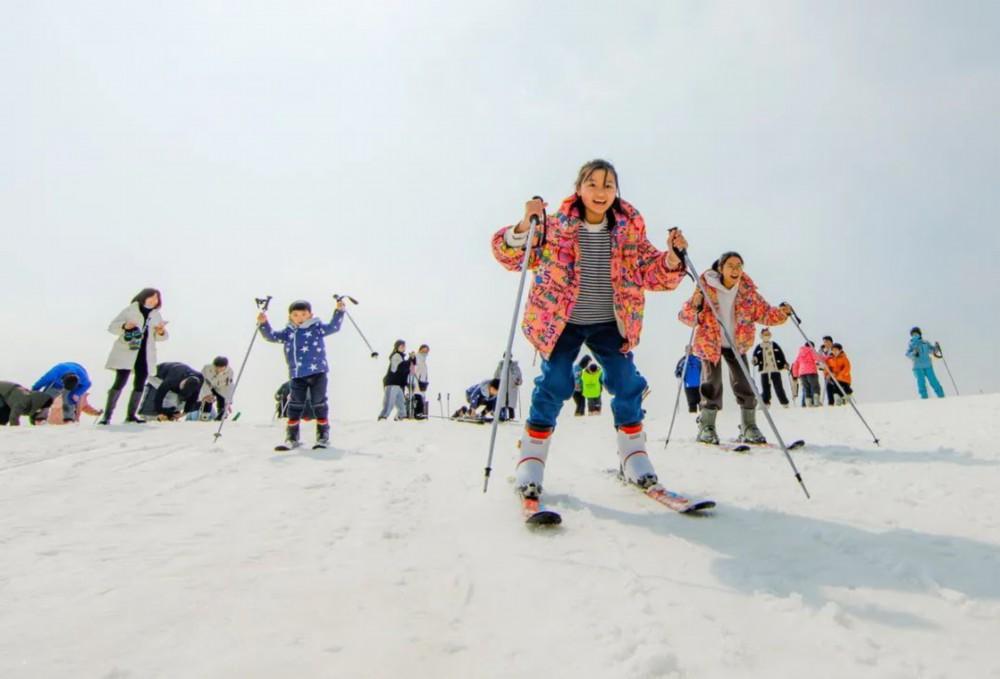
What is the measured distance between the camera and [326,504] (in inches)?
137

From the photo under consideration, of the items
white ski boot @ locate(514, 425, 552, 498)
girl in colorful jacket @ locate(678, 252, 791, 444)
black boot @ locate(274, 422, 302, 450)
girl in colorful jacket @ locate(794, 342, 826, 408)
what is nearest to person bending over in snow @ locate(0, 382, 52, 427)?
black boot @ locate(274, 422, 302, 450)

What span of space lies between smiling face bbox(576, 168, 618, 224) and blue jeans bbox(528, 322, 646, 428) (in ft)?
2.75

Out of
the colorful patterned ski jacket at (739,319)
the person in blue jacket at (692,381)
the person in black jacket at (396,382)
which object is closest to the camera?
the colorful patterned ski jacket at (739,319)

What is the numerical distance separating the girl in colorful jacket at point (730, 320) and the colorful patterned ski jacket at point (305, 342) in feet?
16.2

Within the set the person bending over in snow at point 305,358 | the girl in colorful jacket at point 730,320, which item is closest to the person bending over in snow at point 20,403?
the person bending over in snow at point 305,358

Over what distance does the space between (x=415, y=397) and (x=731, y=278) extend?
1120 centimetres

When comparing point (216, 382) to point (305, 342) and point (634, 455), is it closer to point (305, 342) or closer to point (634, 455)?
point (305, 342)

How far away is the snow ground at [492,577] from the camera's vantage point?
1.51 metres

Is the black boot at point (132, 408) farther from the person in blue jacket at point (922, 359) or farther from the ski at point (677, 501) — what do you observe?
the person in blue jacket at point (922, 359)

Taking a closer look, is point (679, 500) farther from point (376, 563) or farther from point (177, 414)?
point (177, 414)

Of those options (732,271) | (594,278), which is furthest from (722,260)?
(594,278)

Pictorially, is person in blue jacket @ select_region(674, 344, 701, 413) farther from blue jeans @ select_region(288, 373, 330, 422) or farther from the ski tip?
the ski tip

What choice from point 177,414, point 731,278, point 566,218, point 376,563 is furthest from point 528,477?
point 177,414

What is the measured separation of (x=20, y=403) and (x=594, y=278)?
11.6 meters
